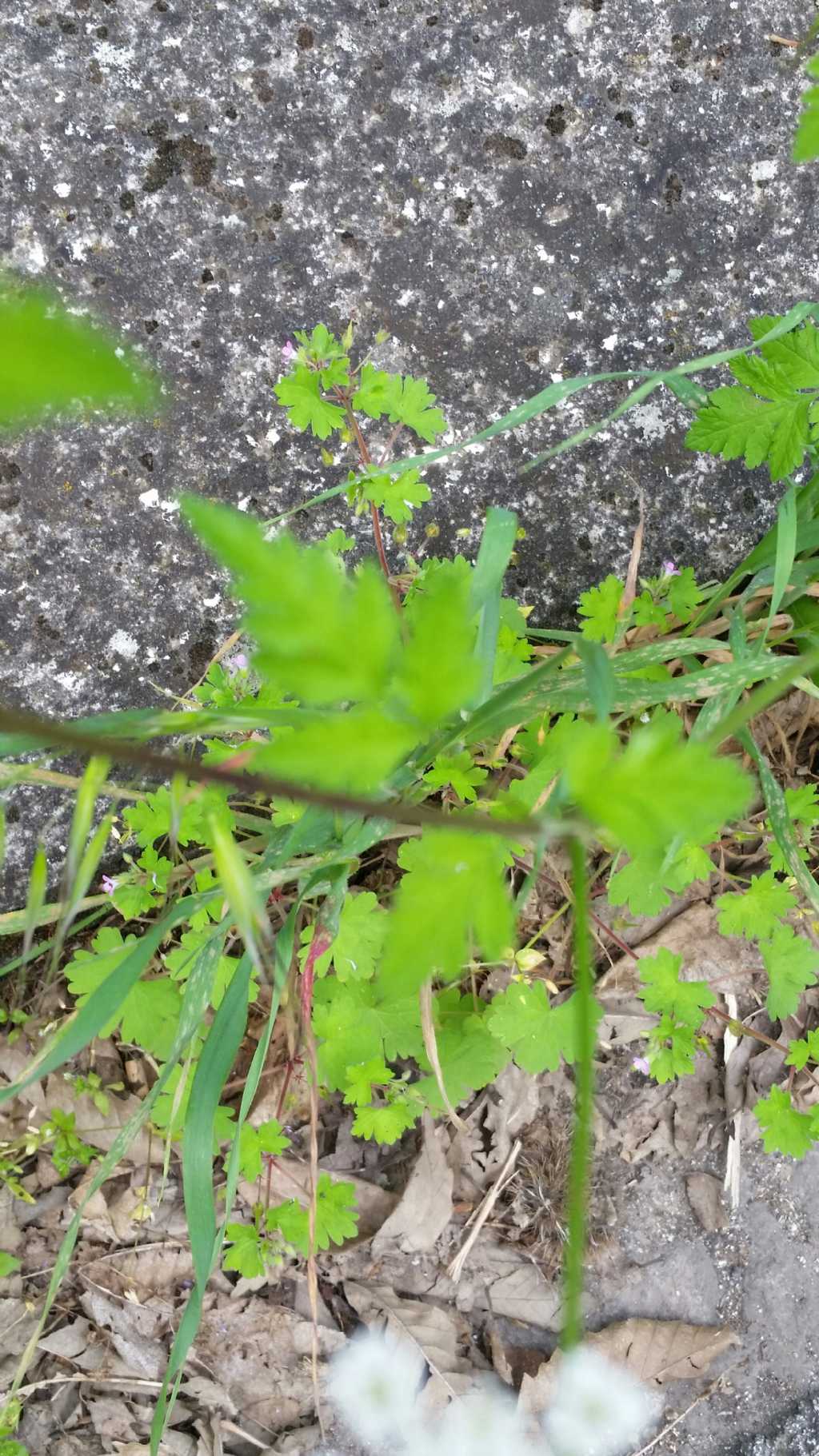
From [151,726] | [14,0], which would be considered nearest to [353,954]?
[151,726]

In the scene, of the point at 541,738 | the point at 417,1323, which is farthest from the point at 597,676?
the point at 417,1323

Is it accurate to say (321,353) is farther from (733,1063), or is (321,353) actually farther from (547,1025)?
(733,1063)

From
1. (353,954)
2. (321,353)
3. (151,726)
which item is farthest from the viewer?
(353,954)

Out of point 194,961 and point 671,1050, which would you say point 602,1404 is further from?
point 194,961

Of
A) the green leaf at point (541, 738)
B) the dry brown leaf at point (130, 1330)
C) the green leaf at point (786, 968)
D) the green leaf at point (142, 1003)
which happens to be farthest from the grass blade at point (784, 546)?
the dry brown leaf at point (130, 1330)

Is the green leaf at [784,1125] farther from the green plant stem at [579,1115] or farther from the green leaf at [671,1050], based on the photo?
the green plant stem at [579,1115]

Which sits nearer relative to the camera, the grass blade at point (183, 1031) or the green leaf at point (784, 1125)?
the grass blade at point (183, 1031)

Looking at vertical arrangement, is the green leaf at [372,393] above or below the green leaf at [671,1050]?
above
